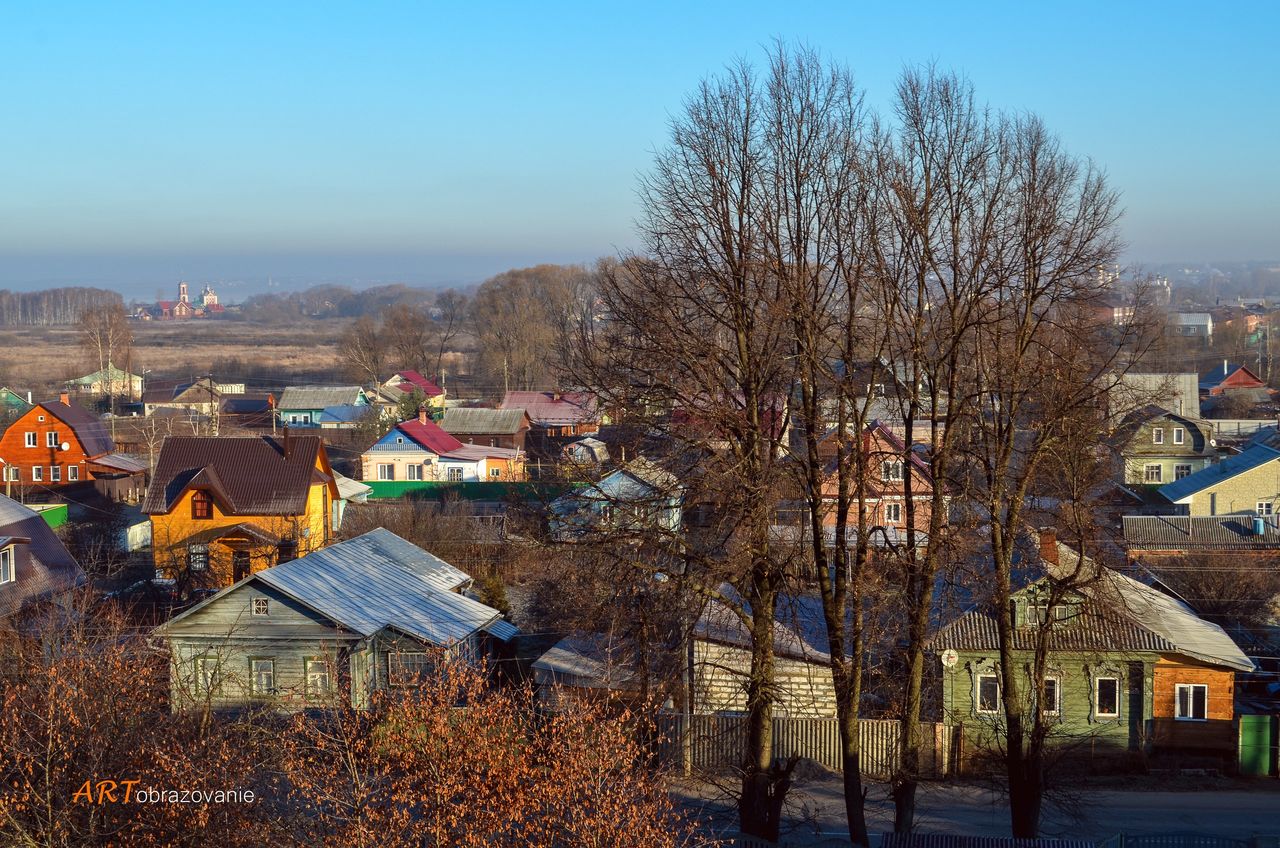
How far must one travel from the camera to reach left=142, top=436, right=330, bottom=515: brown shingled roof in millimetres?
24781

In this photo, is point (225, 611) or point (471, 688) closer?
point (471, 688)

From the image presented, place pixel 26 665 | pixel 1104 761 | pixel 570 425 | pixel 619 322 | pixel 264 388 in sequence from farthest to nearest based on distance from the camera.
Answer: pixel 264 388, pixel 570 425, pixel 1104 761, pixel 26 665, pixel 619 322

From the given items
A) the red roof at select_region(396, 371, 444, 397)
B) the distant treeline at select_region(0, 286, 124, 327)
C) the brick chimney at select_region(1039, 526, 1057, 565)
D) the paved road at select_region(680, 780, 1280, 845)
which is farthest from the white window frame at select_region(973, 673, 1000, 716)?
the distant treeline at select_region(0, 286, 124, 327)

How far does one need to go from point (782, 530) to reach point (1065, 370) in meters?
3.04

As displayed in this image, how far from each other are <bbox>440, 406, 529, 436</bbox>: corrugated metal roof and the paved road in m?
30.2

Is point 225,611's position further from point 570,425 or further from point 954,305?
point 570,425

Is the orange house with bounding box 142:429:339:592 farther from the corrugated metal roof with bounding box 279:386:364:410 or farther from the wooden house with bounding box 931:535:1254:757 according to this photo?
the corrugated metal roof with bounding box 279:386:364:410

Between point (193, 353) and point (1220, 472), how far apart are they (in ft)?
315

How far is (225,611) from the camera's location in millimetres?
15742

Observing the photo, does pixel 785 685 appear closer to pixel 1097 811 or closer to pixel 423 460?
pixel 1097 811

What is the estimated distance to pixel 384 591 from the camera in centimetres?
1684

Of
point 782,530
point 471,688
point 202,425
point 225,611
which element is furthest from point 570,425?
point 471,688

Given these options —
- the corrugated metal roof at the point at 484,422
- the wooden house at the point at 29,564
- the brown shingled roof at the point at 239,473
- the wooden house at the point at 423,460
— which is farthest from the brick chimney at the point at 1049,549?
the corrugated metal roof at the point at 484,422

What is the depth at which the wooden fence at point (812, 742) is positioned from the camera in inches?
554
